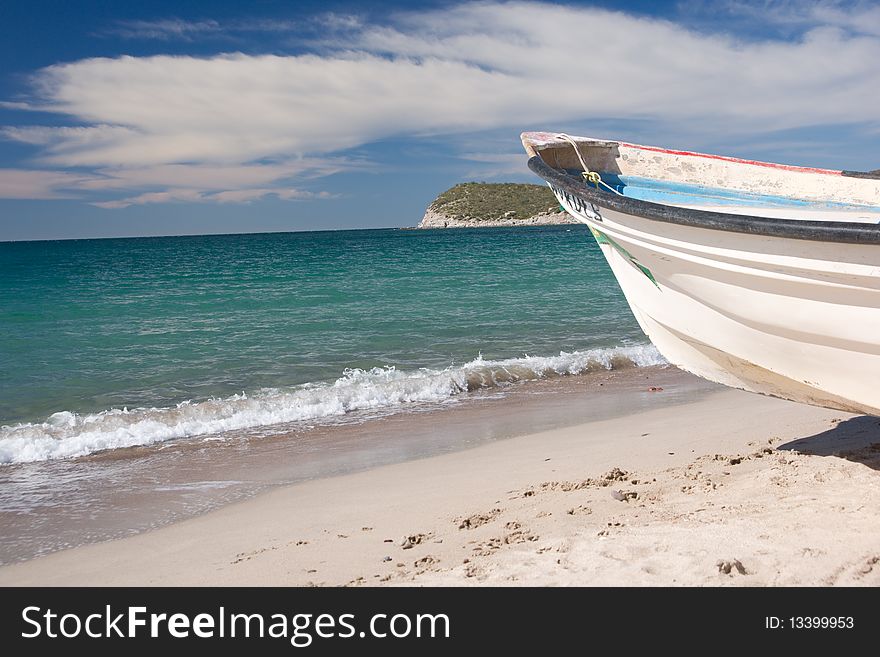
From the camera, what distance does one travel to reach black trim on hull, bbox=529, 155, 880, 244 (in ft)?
10.3

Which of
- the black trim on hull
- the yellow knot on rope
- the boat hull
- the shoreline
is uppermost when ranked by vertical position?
the yellow knot on rope

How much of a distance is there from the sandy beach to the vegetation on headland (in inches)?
3956

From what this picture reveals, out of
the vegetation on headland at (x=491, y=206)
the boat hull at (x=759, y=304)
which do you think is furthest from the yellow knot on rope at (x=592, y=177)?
the vegetation on headland at (x=491, y=206)

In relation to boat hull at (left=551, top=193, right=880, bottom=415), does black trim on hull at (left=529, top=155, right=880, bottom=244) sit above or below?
above

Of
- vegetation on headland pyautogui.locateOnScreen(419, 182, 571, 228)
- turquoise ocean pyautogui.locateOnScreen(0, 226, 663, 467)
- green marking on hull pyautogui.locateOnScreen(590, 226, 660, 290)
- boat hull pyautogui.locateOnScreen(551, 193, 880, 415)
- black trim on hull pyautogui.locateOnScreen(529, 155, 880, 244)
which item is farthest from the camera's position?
vegetation on headland pyautogui.locateOnScreen(419, 182, 571, 228)

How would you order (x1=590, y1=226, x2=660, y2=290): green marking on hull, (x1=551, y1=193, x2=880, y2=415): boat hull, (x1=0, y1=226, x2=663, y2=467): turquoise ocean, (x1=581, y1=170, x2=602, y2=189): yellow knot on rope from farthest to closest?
1. (x1=0, y1=226, x2=663, y2=467): turquoise ocean
2. (x1=581, y1=170, x2=602, y2=189): yellow knot on rope
3. (x1=590, y1=226, x2=660, y2=290): green marking on hull
4. (x1=551, y1=193, x2=880, y2=415): boat hull

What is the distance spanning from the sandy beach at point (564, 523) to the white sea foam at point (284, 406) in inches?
89.0

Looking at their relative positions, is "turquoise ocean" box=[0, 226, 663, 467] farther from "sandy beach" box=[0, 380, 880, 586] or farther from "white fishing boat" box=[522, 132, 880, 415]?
"white fishing boat" box=[522, 132, 880, 415]

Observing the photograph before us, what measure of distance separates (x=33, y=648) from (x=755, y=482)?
3.60 meters

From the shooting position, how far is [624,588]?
2.75 m

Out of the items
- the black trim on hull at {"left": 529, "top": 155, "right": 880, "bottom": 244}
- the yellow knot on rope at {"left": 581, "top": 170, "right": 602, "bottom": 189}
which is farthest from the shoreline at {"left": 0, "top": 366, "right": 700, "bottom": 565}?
the black trim on hull at {"left": 529, "top": 155, "right": 880, "bottom": 244}

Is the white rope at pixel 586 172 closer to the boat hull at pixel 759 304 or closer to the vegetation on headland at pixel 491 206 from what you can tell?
the boat hull at pixel 759 304

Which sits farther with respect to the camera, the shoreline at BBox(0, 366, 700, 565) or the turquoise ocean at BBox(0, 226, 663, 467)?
the turquoise ocean at BBox(0, 226, 663, 467)

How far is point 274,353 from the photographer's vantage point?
11078mm
